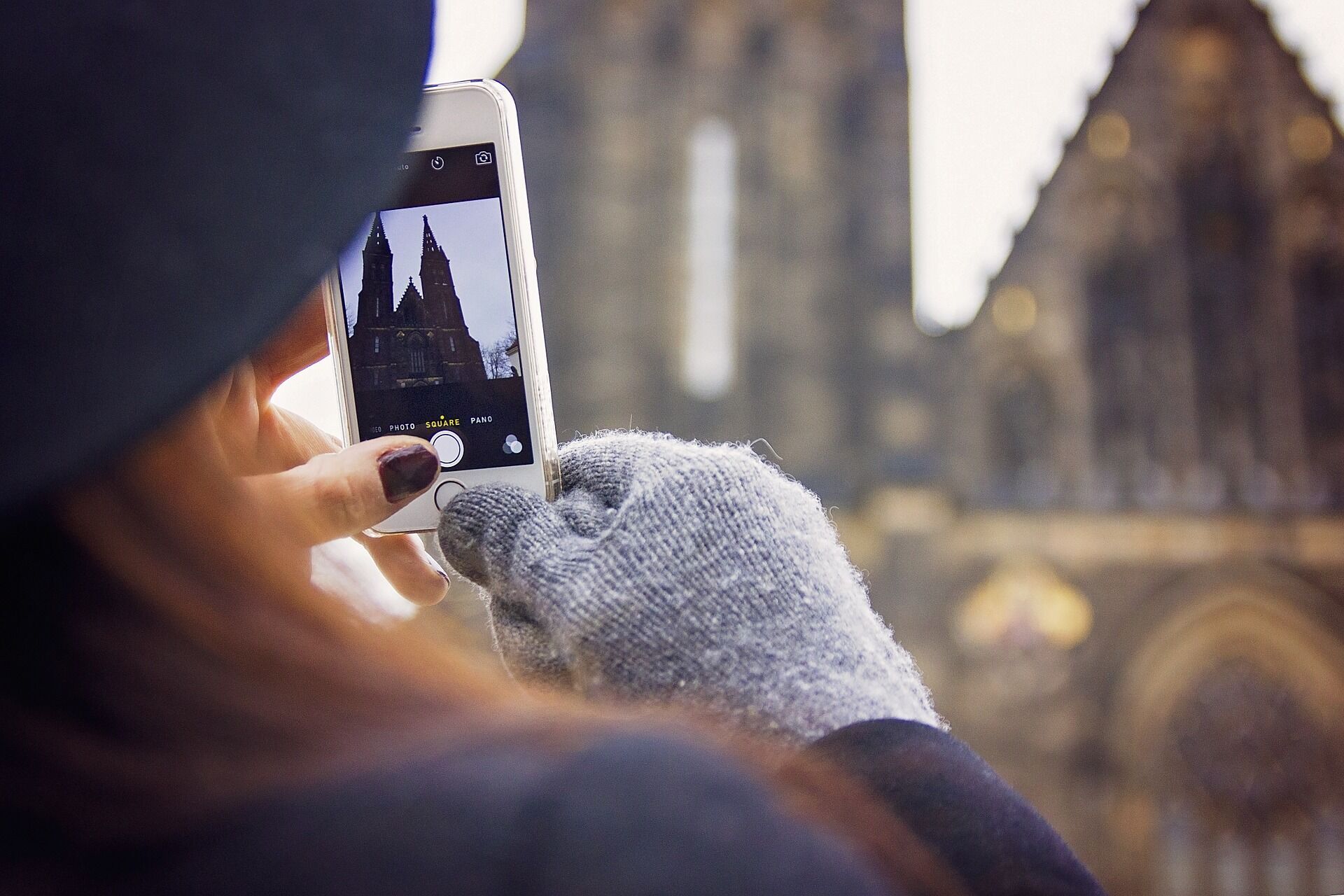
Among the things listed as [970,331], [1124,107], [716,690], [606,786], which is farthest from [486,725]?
[1124,107]

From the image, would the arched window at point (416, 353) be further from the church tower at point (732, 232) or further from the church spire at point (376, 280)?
the church tower at point (732, 232)

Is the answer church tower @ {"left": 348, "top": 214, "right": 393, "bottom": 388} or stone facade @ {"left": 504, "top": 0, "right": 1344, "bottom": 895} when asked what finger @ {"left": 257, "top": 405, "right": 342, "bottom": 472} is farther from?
stone facade @ {"left": 504, "top": 0, "right": 1344, "bottom": 895}

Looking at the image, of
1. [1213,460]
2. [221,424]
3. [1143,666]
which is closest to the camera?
[221,424]

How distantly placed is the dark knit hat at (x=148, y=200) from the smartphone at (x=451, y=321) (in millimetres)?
362

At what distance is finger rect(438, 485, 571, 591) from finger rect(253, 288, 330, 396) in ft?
0.36

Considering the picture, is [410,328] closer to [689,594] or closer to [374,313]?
[374,313]

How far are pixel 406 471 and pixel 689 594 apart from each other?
0.53 ft

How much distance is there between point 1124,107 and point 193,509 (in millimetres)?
9594

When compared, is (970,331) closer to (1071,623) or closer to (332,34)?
(1071,623)

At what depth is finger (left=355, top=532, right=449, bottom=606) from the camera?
713 mm

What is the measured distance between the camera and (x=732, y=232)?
26.9 ft

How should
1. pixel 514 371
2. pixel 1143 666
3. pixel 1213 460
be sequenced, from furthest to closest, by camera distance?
1. pixel 1213 460
2. pixel 1143 666
3. pixel 514 371

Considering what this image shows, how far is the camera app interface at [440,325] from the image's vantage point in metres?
0.72

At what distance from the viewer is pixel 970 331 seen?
28.1 ft
